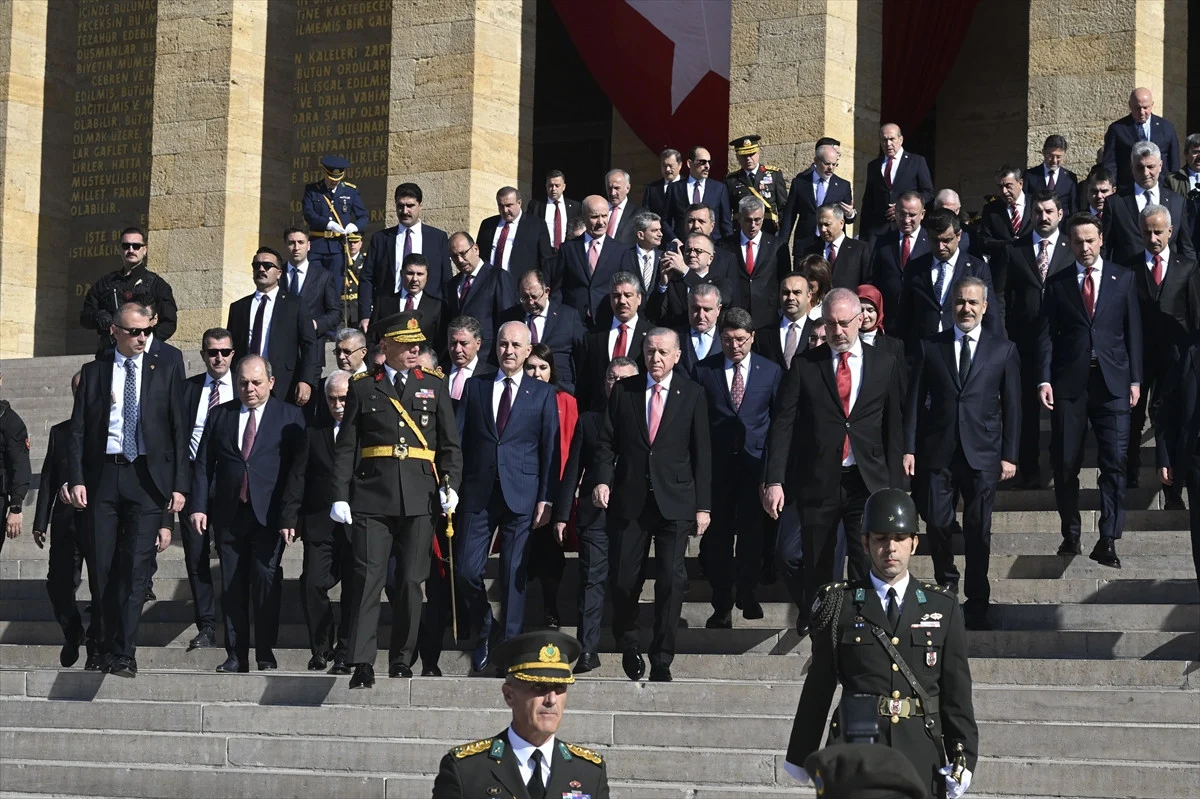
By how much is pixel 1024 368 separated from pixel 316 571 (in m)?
4.07

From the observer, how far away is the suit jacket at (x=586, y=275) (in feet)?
41.5

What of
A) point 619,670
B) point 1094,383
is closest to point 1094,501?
point 1094,383

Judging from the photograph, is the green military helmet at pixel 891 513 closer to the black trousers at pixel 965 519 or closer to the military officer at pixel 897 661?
the military officer at pixel 897 661

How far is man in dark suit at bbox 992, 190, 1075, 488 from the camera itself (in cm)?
1137

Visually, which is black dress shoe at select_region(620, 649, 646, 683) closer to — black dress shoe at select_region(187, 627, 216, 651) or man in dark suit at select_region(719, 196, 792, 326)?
black dress shoe at select_region(187, 627, 216, 651)

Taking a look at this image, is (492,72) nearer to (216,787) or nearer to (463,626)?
(463,626)

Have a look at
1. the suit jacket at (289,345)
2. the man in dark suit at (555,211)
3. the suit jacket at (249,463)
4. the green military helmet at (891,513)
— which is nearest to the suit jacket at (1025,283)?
the man in dark suit at (555,211)

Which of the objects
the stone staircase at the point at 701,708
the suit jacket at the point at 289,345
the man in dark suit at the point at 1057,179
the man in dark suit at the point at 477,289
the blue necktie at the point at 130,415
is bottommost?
the stone staircase at the point at 701,708

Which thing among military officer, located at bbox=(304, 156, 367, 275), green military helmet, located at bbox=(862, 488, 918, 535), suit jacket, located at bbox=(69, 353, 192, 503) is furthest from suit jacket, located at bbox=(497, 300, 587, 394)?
green military helmet, located at bbox=(862, 488, 918, 535)

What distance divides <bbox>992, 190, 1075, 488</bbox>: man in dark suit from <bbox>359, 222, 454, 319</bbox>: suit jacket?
395 cm

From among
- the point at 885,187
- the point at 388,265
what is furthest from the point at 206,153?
the point at 885,187

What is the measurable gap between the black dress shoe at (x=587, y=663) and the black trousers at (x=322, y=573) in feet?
4.61

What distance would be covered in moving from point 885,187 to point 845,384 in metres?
4.40

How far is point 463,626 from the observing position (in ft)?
34.2
